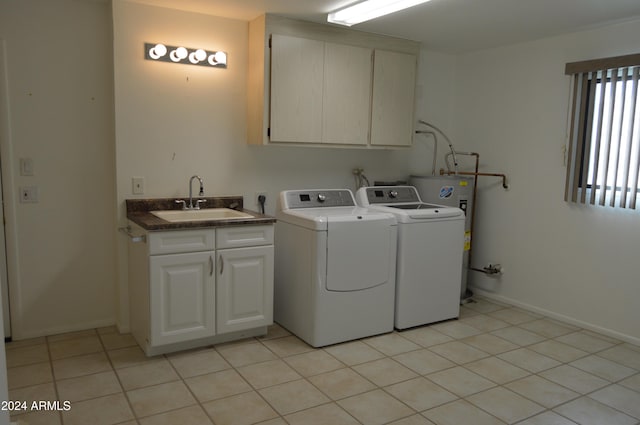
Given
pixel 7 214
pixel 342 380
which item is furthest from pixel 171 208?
pixel 342 380

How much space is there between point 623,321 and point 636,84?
65.7 inches

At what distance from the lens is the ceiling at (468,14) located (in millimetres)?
3039

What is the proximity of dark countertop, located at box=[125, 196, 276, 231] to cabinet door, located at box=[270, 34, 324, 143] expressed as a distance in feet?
1.98

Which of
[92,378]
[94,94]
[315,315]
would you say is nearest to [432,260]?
[315,315]

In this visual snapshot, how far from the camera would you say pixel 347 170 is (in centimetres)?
422

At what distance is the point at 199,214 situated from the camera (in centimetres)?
348

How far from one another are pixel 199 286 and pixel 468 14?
2548 millimetres

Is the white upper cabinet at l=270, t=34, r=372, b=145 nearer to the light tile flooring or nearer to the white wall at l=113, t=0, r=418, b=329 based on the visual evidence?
the white wall at l=113, t=0, r=418, b=329

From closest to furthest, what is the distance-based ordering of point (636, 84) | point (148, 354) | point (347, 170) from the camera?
1. point (148, 354)
2. point (636, 84)
3. point (347, 170)

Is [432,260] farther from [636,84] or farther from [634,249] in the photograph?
[636,84]

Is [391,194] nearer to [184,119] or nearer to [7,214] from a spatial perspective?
[184,119]

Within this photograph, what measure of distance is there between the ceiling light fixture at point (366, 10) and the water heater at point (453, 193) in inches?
60.5

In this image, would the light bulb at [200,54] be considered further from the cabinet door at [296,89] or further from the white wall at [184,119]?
the cabinet door at [296,89]

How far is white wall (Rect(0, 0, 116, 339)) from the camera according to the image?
308cm
